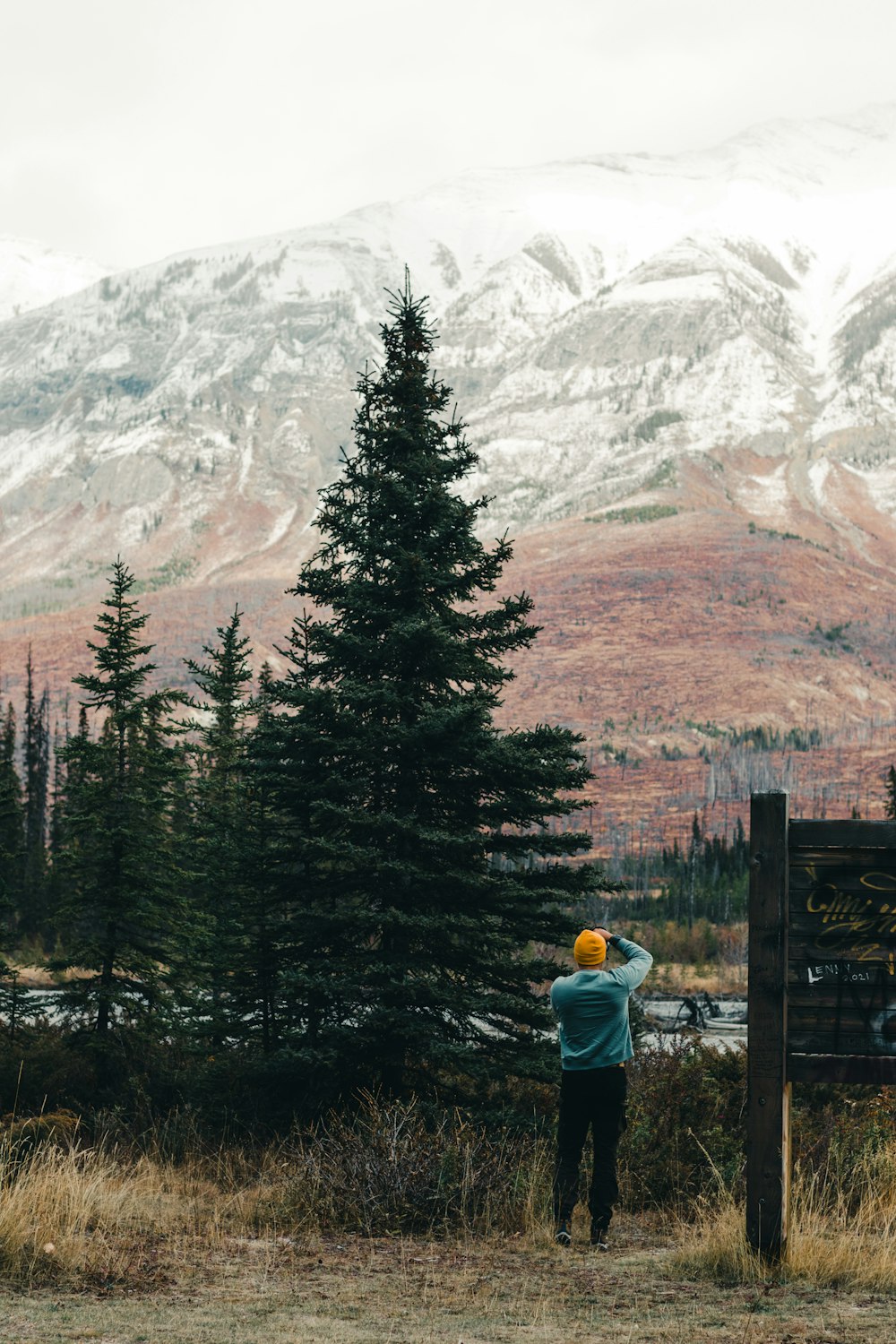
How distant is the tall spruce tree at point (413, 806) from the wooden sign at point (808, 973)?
6.29m

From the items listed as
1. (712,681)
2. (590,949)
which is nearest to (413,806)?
(590,949)

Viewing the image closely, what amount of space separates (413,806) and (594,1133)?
22.7 feet

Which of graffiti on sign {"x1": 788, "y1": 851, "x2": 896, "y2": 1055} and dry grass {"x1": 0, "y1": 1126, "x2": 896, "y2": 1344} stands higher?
graffiti on sign {"x1": 788, "y1": 851, "x2": 896, "y2": 1055}

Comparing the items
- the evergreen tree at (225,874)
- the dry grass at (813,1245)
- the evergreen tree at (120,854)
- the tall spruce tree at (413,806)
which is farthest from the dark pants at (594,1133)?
the evergreen tree at (120,854)

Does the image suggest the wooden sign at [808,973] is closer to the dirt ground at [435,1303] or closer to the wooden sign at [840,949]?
the wooden sign at [840,949]

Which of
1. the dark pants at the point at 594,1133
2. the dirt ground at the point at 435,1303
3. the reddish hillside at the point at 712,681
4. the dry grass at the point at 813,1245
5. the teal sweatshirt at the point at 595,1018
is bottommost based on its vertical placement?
the dirt ground at the point at 435,1303

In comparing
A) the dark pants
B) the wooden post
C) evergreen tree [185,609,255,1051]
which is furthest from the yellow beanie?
evergreen tree [185,609,255,1051]

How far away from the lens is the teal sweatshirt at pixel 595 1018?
7.91 m

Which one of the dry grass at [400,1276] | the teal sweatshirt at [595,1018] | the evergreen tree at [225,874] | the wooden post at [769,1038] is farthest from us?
the evergreen tree at [225,874]

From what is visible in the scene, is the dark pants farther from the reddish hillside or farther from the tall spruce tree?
the reddish hillside

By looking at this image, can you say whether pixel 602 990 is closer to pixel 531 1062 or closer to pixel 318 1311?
pixel 318 1311

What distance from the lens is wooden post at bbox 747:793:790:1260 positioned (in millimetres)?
7160

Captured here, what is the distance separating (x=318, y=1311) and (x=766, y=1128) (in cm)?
237

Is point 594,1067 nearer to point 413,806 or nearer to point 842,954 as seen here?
point 842,954
